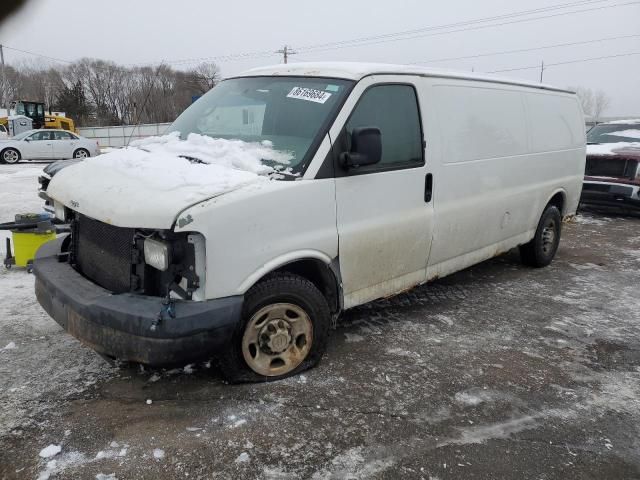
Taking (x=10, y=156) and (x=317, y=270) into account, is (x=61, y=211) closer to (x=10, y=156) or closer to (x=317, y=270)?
(x=317, y=270)

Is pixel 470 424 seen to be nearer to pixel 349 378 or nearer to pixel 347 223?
pixel 349 378

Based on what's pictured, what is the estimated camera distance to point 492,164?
4.95m

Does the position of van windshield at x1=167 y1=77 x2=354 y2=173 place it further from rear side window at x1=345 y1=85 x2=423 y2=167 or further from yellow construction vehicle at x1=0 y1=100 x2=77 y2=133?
yellow construction vehicle at x1=0 y1=100 x2=77 y2=133

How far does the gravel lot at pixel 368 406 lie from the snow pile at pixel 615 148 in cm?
630

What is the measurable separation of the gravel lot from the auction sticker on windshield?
1885mm

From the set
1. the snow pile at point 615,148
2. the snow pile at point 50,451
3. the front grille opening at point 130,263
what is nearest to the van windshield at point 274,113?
the front grille opening at point 130,263

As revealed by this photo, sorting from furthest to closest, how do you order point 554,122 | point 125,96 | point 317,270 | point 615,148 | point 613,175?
point 125,96 < point 615,148 < point 613,175 < point 554,122 < point 317,270

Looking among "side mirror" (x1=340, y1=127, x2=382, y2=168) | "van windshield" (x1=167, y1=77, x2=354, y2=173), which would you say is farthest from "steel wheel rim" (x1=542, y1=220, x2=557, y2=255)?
"van windshield" (x1=167, y1=77, x2=354, y2=173)

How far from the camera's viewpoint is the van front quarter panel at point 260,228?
292 centimetres

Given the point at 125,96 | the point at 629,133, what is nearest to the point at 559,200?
the point at 629,133

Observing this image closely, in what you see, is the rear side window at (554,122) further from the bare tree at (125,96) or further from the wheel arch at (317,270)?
the bare tree at (125,96)

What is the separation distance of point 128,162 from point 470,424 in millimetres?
2727

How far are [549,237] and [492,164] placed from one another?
6.76 ft

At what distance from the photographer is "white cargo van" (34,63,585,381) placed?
2938 millimetres
